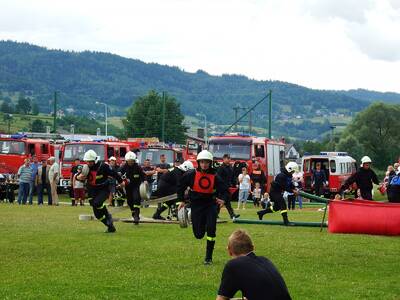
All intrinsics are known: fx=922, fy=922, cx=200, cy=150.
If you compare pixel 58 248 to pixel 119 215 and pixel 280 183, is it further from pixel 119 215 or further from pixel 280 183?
pixel 119 215

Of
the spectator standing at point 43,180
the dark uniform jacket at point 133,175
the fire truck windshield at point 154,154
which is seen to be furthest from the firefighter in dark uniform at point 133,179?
the fire truck windshield at point 154,154

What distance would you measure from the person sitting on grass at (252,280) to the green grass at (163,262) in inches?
154

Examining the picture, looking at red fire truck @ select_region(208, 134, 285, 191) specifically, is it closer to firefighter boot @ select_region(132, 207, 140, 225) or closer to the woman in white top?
the woman in white top

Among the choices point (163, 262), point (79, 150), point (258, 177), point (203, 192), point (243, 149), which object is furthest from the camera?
point (243, 149)

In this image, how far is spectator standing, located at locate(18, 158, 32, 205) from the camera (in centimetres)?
3719

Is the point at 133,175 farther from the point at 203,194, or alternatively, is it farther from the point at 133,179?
the point at 203,194

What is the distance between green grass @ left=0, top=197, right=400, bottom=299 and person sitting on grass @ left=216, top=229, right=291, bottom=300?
391 cm

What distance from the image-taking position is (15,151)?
4534 centimetres

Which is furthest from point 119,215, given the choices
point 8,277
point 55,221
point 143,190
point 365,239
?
point 8,277

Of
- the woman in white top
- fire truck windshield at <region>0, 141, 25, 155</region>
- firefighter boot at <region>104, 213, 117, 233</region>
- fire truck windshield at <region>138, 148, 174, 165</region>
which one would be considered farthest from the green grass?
fire truck windshield at <region>0, 141, 25, 155</region>

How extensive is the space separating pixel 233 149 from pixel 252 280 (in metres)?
35.7

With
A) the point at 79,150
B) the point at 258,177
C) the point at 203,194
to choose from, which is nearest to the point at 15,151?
the point at 79,150

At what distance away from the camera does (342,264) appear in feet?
53.0

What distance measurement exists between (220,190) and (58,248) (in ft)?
12.1
